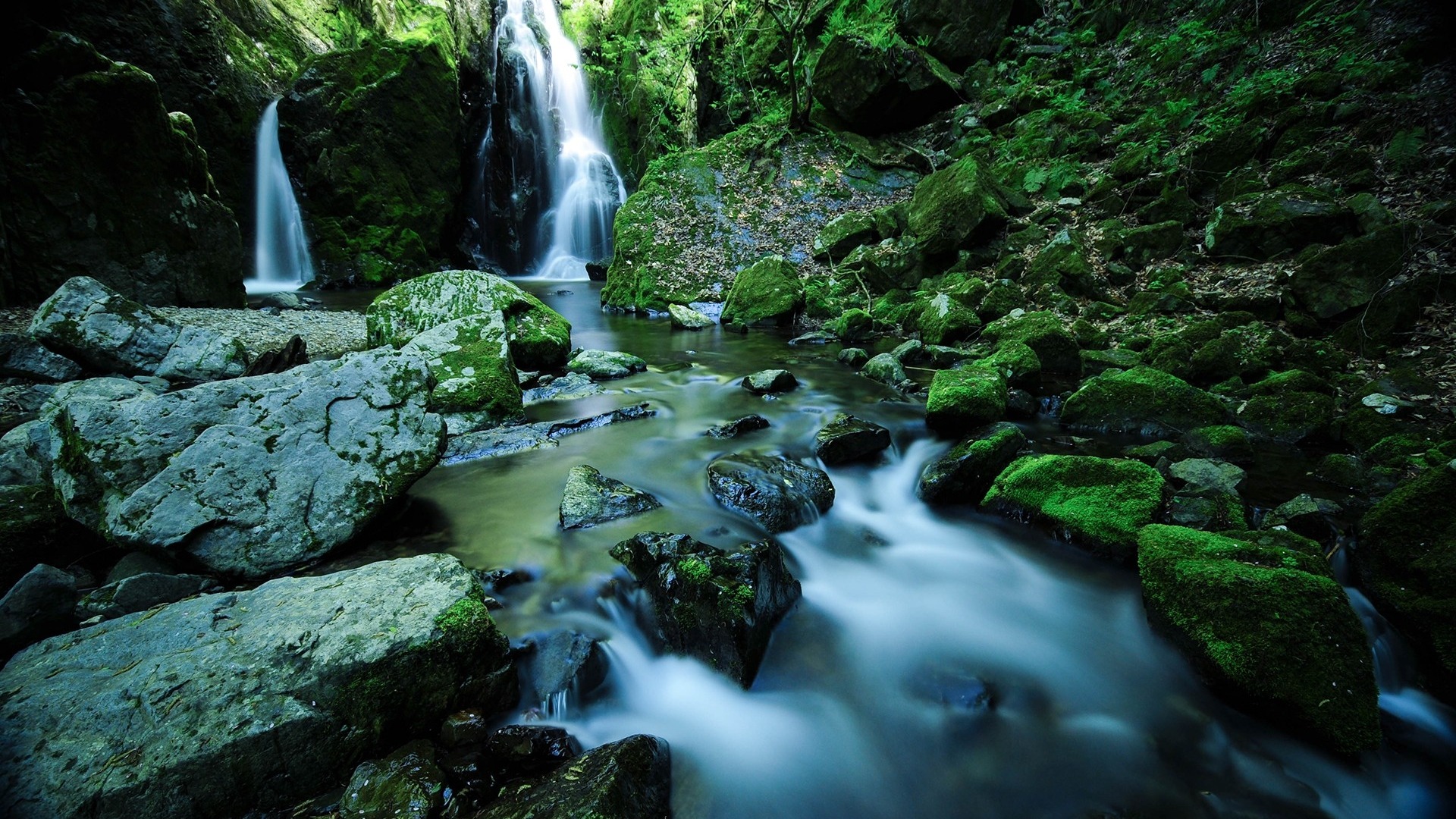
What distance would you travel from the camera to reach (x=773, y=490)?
14.1 feet

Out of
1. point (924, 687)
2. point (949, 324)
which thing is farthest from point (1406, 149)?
point (924, 687)

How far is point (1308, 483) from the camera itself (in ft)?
13.8

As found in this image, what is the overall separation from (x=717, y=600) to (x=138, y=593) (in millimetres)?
2945

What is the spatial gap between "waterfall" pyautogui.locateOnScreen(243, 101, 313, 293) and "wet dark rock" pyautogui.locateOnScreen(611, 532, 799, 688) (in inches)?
820

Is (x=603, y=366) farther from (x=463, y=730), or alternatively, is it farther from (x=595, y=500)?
(x=463, y=730)

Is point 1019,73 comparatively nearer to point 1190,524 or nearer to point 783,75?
point 783,75

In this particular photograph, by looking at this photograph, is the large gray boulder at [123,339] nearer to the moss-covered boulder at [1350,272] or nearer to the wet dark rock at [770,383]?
the wet dark rock at [770,383]

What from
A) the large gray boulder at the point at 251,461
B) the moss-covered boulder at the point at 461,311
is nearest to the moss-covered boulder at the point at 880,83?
the moss-covered boulder at the point at 461,311

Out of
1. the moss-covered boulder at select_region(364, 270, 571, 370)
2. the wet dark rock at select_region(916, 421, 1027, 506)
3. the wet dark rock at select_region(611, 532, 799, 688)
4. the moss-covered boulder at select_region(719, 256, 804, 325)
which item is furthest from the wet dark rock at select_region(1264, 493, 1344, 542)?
the moss-covered boulder at select_region(719, 256, 804, 325)

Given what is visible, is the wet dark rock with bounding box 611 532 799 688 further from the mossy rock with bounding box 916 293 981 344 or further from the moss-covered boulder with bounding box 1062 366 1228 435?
the mossy rock with bounding box 916 293 981 344

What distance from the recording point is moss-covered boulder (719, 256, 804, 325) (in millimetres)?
11906

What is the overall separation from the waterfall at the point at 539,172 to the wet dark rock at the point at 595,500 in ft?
69.8

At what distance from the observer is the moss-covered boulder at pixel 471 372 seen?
5.76 m

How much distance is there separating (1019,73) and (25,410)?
21.1m
